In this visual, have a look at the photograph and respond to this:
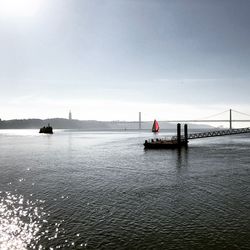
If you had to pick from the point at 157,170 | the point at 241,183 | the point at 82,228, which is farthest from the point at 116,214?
the point at 157,170

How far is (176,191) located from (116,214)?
9204mm

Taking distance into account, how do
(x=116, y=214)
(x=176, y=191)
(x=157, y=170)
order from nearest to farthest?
(x=116, y=214)
(x=176, y=191)
(x=157, y=170)

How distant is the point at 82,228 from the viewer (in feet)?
58.9

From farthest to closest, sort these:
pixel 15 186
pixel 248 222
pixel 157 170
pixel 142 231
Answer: pixel 157 170 < pixel 15 186 < pixel 248 222 < pixel 142 231

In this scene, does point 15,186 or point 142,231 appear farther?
point 15,186

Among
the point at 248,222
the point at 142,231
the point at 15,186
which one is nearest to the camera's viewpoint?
the point at 142,231

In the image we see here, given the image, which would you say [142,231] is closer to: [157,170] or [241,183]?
[241,183]

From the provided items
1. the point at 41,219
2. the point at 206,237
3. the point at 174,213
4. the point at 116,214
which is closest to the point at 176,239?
the point at 206,237

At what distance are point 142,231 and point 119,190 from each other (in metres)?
10.8

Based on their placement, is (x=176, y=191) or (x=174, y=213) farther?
(x=176, y=191)

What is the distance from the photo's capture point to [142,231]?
17484 millimetres

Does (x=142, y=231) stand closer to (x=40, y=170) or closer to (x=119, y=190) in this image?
(x=119, y=190)

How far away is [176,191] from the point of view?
27453 mm

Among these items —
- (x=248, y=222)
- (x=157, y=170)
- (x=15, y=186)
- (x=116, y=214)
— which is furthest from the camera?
(x=157, y=170)
